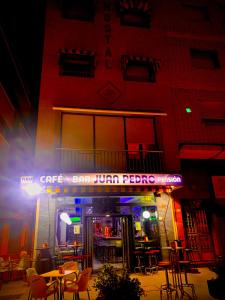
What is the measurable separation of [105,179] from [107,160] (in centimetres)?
168

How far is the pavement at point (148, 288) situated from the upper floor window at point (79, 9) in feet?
40.1

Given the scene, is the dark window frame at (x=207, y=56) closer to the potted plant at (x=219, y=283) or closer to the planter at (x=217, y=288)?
the potted plant at (x=219, y=283)

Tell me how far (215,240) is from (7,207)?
29.5 ft

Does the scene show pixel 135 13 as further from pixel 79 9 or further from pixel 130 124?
pixel 130 124

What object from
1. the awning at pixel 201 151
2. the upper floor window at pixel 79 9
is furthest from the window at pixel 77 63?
the awning at pixel 201 151

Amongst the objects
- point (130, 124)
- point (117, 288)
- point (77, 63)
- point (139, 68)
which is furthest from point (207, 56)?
point (117, 288)

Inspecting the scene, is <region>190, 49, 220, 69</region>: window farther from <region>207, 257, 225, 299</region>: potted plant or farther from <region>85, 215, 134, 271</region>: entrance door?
<region>207, 257, 225, 299</region>: potted plant

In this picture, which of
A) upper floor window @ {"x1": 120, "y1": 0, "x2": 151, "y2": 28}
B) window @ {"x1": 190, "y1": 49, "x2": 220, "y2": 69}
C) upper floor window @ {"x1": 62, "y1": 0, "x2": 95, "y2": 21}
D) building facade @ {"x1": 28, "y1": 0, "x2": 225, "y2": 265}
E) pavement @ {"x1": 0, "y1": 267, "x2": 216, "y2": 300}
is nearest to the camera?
pavement @ {"x1": 0, "y1": 267, "x2": 216, "y2": 300}

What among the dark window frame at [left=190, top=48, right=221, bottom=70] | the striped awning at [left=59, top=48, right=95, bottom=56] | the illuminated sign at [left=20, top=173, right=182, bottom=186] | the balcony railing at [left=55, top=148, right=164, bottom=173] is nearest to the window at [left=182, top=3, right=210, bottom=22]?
the dark window frame at [left=190, top=48, right=221, bottom=70]

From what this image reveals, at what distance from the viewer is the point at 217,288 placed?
535cm

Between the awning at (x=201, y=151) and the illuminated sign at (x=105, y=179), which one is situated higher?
the awning at (x=201, y=151)

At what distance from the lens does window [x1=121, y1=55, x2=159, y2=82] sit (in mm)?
11500

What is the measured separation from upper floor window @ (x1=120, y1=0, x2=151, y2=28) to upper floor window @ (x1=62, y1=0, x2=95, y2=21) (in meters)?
1.66

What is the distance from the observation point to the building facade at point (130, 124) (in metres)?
9.40
